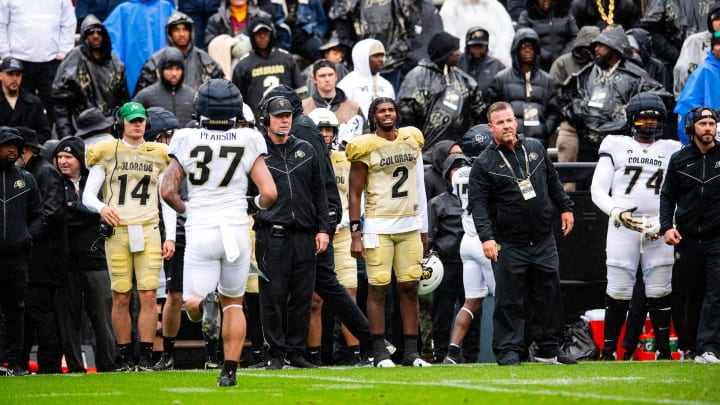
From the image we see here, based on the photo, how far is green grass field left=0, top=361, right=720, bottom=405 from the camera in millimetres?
7711

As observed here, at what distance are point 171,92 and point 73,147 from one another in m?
1.78

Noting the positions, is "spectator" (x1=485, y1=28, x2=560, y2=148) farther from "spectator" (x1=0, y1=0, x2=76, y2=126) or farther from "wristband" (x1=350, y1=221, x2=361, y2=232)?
"spectator" (x1=0, y1=0, x2=76, y2=126)

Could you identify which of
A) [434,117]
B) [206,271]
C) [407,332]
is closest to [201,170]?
[206,271]

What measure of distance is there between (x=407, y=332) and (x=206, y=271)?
299 cm

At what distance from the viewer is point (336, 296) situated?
11.1m

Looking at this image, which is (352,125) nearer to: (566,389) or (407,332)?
(407,332)

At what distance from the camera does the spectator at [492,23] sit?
52.6ft

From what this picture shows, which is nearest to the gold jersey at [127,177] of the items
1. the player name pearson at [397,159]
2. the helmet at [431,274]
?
the player name pearson at [397,159]

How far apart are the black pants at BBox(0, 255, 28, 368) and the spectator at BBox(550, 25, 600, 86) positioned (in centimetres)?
647

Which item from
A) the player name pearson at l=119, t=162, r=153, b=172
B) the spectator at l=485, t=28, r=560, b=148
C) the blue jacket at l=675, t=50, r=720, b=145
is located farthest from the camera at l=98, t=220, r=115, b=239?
the blue jacket at l=675, t=50, r=720, b=145

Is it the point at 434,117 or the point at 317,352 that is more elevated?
the point at 434,117

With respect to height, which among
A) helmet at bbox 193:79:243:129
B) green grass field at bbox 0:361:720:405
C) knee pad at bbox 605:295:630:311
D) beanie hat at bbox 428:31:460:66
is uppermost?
beanie hat at bbox 428:31:460:66

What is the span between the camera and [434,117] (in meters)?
14.3

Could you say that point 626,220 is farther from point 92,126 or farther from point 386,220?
point 92,126
